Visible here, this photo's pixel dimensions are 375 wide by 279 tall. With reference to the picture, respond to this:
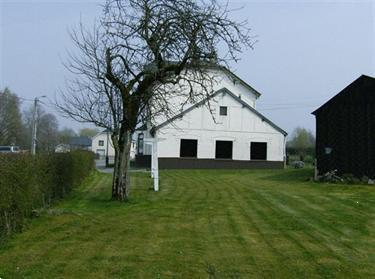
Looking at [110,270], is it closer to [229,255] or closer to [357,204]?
[229,255]

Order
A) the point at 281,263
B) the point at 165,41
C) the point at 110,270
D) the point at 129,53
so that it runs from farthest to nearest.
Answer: the point at 129,53, the point at 165,41, the point at 281,263, the point at 110,270

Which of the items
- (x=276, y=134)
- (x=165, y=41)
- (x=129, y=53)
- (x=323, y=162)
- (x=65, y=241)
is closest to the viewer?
(x=65, y=241)

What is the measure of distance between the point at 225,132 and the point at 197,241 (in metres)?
32.7

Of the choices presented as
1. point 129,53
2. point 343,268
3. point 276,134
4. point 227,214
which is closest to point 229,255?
point 343,268

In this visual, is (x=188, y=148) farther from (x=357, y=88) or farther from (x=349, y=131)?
(x=357, y=88)

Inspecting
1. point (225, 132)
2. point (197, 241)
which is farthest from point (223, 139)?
point (197, 241)

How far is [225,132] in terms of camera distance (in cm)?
4188

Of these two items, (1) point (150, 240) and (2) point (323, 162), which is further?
(2) point (323, 162)

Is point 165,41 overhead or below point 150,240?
overhead

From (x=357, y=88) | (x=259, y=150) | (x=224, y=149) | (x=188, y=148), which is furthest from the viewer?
(x=259, y=150)

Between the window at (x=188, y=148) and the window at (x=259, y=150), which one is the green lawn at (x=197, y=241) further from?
the window at (x=259, y=150)

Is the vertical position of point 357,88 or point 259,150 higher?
point 357,88

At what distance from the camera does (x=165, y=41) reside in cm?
1452

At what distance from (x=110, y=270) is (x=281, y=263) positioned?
2.59m
